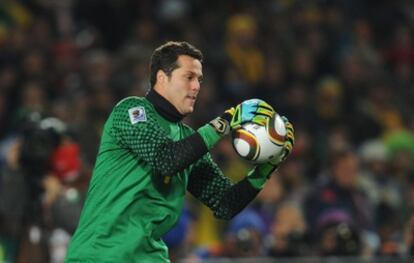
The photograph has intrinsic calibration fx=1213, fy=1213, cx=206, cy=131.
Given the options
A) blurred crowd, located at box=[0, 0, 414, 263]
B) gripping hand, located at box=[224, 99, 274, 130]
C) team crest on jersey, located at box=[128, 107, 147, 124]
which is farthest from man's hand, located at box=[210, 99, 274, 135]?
blurred crowd, located at box=[0, 0, 414, 263]

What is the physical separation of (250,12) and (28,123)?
6.37m

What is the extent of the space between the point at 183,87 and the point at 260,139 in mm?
468

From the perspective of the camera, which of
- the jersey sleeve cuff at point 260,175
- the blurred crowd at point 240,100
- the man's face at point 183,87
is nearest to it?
the man's face at point 183,87

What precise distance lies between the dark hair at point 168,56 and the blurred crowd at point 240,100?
2873mm

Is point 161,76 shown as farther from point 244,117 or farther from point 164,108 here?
point 244,117

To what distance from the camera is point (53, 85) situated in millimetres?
12578

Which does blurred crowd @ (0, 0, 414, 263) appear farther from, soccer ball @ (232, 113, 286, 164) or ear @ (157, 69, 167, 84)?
soccer ball @ (232, 113, 286, 164)

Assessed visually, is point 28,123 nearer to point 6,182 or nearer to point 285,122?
point 6,182

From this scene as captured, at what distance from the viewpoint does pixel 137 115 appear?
19.3ft

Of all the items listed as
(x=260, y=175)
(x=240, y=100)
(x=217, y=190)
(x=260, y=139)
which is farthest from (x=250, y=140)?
(x=240, y=100)

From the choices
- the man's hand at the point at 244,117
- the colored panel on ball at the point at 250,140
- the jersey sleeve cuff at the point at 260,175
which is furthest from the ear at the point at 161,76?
the jersey sleeve cuff at the point at 260,175

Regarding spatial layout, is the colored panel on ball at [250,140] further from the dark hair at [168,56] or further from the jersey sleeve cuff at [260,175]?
the dark hair at [168,56]

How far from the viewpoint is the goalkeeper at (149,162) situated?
5.79m

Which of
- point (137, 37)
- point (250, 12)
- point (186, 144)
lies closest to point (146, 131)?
point (186, 144)
